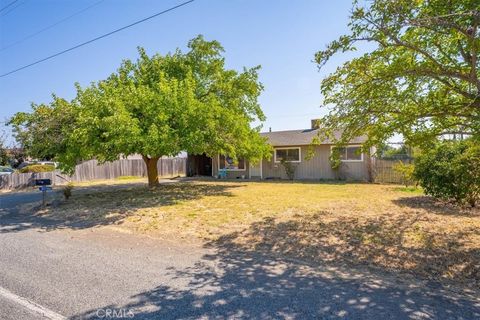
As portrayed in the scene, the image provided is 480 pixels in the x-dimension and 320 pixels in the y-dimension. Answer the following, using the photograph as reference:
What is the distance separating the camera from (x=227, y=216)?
9094 millimetres

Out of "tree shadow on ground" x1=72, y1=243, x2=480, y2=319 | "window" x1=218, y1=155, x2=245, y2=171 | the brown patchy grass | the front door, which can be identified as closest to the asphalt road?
"tree shadow on ground" x1=72, y1=243, x2=480, y2=319

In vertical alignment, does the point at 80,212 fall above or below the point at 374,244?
above

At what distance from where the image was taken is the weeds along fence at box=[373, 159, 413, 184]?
17730 millimetres

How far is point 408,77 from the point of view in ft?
20.4

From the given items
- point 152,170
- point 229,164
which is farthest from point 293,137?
point 152,170

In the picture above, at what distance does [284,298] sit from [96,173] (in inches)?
973

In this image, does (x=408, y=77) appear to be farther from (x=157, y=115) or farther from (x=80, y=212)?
(x=80, y=212)

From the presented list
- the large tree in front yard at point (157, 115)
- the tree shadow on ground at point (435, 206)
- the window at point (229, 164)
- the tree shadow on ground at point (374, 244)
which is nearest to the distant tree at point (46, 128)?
the large tree in front yard at point (157, 115)

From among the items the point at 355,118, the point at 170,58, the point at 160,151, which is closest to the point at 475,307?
the point at 355,118

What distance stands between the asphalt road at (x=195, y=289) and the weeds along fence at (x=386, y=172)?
14601mm

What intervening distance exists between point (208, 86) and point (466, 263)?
42.3 ft

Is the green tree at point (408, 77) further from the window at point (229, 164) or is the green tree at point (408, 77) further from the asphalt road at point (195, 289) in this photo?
the window at point (229, 164)

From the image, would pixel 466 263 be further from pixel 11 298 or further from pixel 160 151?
pixel 160 151

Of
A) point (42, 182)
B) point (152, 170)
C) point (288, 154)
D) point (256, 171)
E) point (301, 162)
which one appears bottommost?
point (256, 171)
